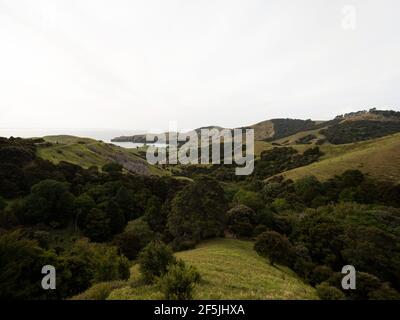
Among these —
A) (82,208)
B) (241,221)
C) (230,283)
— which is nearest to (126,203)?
(82,208)

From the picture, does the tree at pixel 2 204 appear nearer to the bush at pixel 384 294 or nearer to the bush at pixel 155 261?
the bush at pixel 155 261

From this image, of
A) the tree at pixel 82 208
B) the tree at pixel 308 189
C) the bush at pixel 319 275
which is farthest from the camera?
the tree at pixel 308 189

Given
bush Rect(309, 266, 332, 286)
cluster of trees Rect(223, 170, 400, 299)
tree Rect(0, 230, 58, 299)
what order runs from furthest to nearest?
bush Rect(309, 266, 332, 286)
cluster of trees Rect(223, 170, 400, 299)
tree Rect(0, 230, 58, 299)

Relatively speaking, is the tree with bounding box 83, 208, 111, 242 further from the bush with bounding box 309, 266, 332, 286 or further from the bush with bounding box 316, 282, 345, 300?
the bush with bounding box 316, 282, 345, 300


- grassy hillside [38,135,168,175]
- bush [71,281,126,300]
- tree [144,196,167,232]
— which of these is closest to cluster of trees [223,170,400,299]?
tree [144,196,167,232]

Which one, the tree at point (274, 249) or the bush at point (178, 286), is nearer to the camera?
the bush at point (178, 286)

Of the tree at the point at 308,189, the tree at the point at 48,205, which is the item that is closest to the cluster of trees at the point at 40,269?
the tree at the point at 48,205

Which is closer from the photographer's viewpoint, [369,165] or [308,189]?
[308,189]

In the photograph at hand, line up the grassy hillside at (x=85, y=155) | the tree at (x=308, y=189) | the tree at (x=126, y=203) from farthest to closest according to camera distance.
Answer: the grassy hillside at (x=85, y=155) → the tree at (x=308, y=189) → the tree at (x=126, y=203)

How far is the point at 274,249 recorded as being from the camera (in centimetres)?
2870

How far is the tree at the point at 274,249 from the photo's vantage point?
93.7 ft

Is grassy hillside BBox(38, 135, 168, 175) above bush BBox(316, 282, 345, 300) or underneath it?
above

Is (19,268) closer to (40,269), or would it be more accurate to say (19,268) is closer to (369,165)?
(40,269)

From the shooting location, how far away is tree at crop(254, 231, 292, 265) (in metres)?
28.6
